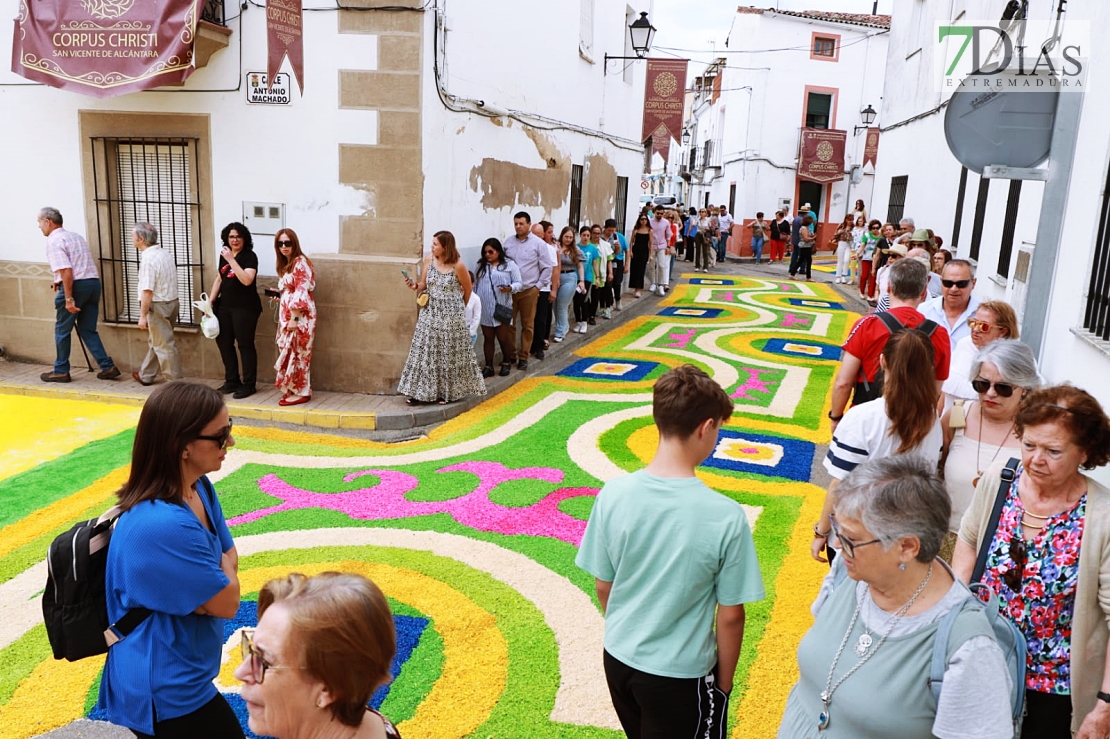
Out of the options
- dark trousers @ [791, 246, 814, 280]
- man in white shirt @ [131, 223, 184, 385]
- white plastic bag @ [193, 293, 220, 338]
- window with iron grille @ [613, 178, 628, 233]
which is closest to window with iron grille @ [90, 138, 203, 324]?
man in white shirt @ [131, 223, 184, 385]

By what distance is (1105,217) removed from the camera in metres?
5.45

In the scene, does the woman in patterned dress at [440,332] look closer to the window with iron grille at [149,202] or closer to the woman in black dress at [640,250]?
the window with iron grille at [149,202]

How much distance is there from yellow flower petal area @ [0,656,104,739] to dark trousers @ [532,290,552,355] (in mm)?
7570

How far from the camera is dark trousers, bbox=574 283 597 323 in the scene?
13.6m

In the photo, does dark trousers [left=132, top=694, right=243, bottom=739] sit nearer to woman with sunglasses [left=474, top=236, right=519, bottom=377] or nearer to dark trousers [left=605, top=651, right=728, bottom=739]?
dark trousers [left=605, top=651, right=728, bottom=739]

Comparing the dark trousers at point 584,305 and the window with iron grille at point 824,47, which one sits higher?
the window with iron grille at point 824,47

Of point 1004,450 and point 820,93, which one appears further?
point 820,93

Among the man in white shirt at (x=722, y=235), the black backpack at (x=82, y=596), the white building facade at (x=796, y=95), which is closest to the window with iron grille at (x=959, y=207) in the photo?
the black backpack at (x=82, y=596)

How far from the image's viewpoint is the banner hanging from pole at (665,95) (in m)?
18.6

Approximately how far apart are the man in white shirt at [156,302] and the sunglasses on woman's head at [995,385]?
316 inches

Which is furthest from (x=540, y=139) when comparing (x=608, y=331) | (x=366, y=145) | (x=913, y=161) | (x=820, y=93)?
(x=820, y=93)

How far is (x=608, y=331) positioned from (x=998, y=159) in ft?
28.6

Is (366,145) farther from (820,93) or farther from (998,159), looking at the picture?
(820,93)

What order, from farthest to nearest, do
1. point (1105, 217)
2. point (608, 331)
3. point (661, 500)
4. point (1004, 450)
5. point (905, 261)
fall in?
point (608, 331) → point (1105, 217) → point (905, 261) → point (1004, 450) → point (661, 500)
